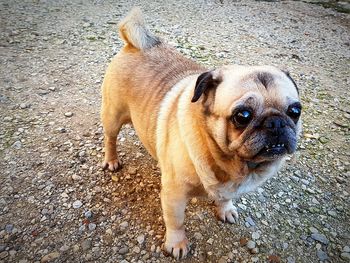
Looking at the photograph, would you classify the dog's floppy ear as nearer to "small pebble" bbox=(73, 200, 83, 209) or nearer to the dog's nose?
the dog's nose

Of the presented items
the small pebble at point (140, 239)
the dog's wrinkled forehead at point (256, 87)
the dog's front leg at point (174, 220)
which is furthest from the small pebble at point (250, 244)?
the dog's wrinkled forehead at point (256, 87)

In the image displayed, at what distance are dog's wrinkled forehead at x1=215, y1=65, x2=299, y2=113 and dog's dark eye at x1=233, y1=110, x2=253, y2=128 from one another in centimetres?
8

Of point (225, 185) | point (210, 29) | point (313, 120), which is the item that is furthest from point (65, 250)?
point (210, 29)

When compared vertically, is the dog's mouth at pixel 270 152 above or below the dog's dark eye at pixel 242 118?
below

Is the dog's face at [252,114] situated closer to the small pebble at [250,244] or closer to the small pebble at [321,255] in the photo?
the small pebble at [250,244]

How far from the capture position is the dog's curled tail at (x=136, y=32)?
2.87 metres

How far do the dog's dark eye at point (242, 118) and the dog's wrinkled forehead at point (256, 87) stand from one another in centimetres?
8

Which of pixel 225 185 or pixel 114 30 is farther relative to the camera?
pixel 114 30

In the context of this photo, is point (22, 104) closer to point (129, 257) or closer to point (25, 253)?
point (25, 253)

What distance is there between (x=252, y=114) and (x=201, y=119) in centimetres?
34

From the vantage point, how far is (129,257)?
103 inches

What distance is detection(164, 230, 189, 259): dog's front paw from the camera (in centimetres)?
261

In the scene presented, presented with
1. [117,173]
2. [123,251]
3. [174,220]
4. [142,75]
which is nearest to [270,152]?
[174,220]

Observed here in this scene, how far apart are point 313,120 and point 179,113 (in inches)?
108
